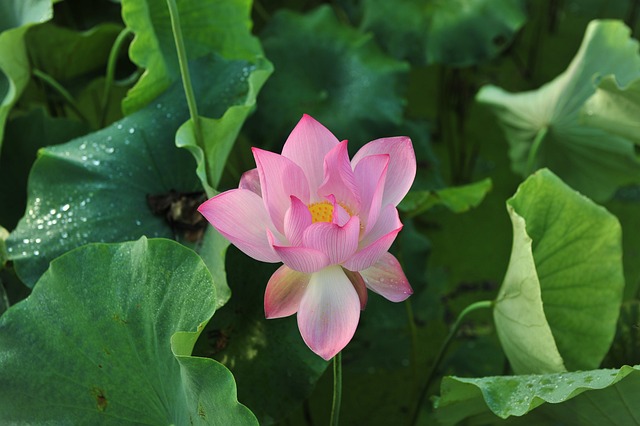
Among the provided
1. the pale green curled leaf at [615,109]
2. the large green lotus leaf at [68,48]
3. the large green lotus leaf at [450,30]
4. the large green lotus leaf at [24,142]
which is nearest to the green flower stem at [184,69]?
the large green lotus leaf at [24,142]

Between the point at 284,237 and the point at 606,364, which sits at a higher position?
the point at 284,237

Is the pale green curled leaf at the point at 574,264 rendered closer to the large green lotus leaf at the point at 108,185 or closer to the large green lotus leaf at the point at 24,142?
the large green lotus leaf at the point at 108,185

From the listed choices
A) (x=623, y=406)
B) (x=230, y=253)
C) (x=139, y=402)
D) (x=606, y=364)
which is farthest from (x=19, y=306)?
(x=606, y=364)

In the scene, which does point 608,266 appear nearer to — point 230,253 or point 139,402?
point 230,253

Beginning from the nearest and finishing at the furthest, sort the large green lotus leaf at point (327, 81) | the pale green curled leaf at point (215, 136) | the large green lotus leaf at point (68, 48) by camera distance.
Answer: the pale green curled leaf at point (215, 136) < the large green lotus leaf at point (68, 48) < the large green lotus leaf at point (327, 81)

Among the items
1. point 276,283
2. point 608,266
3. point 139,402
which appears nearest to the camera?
point 276,283

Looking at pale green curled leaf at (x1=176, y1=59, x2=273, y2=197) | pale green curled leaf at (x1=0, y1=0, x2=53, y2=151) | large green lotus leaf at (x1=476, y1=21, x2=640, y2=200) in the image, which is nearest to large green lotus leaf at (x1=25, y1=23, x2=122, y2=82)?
pale green curled leaf at (x1=0, y1=0, x2=53, y2=151)
